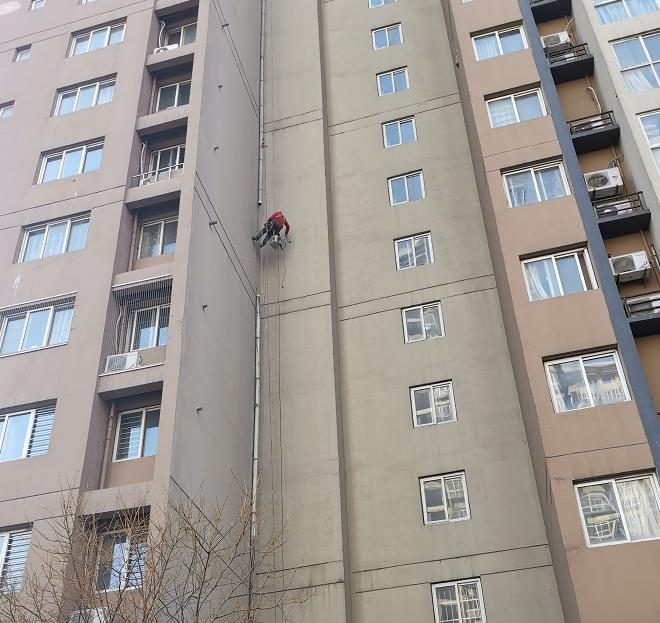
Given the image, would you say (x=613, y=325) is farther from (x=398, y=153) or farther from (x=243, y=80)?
(x=243, y=80)

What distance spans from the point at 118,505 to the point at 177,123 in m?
11.9

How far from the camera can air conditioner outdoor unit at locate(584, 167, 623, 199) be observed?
744 inches

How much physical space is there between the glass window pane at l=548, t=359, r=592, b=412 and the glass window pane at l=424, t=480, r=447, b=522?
4.47 meters

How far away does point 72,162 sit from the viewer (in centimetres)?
2259

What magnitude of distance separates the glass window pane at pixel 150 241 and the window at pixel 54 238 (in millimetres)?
1554

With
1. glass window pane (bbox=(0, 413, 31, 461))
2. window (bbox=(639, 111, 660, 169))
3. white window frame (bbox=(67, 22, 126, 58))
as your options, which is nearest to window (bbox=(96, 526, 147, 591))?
glass window pane (bbox=(0, 413, 31, 461))

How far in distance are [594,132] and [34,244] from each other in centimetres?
1559

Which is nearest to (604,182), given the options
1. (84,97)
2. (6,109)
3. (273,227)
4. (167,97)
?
(273,227)

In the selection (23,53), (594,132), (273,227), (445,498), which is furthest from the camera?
(23,53)

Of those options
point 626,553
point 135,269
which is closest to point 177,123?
point 135,269

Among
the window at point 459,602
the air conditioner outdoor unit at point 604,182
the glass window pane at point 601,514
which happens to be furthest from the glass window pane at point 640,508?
the air conditioner outdoor unit at point 604,182

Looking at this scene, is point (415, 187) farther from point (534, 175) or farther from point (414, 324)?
point (534, 175)

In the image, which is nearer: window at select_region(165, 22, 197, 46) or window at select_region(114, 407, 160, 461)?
window at select_region(114, 407, 160, 461)

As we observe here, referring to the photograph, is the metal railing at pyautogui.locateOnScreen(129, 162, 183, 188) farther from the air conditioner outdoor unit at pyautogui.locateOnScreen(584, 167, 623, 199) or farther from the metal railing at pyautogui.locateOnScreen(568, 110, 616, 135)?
the air conditioner outdoor unit at pyautogui.locateOnScreen(584, 167, 623, 199)
